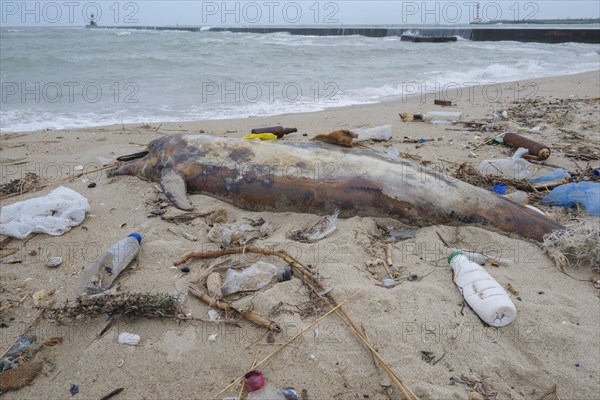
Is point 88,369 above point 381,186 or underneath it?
underneath

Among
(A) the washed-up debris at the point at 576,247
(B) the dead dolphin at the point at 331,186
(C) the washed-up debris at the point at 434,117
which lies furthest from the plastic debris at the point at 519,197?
(C) the washed-up debris at the point at 434,117

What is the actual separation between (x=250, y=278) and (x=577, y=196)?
10.7 ft

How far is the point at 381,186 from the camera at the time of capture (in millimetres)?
3604

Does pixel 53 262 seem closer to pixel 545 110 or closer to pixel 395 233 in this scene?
pixel 395 233

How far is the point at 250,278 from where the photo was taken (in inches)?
109

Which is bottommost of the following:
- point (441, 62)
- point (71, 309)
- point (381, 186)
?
point (71, 309)

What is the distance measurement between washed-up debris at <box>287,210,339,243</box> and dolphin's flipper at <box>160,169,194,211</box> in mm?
1089

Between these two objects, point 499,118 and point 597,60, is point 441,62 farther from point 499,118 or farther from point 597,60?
point 499,118

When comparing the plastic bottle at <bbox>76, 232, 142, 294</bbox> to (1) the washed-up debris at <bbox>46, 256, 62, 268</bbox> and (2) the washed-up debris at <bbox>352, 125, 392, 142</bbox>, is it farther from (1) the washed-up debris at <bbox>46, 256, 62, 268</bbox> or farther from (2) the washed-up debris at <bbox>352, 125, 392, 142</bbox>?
(2) the washed-up debris at <bbox>352, 125, 392, 142</bbox>

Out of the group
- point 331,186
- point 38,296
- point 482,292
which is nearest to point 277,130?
point 331,186

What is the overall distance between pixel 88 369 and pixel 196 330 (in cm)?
57

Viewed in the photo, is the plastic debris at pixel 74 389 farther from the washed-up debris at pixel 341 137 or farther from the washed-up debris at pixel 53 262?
the washed-up debris at pixel 341 137

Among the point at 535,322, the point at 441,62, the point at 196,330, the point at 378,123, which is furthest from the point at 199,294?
the point at 441,62

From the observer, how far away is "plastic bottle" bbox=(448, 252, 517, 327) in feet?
8.05
